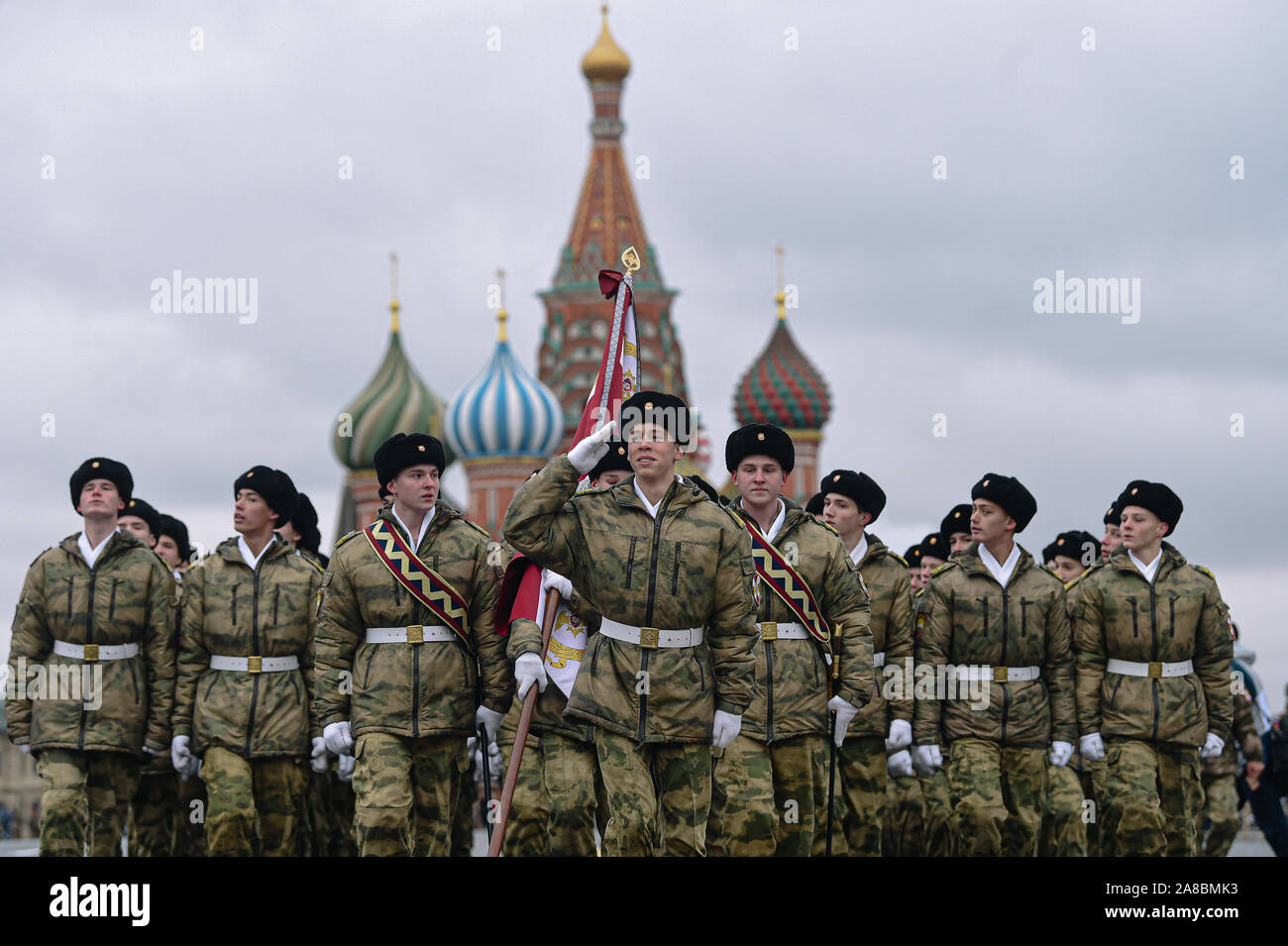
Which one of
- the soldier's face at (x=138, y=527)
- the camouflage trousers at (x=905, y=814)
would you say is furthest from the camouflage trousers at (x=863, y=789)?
the soldier's face at (x=138, y=527)

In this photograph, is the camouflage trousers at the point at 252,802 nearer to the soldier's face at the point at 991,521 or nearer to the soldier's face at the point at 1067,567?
the soldier's face at the point at 991,521

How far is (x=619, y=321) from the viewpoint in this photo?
38.7 feet

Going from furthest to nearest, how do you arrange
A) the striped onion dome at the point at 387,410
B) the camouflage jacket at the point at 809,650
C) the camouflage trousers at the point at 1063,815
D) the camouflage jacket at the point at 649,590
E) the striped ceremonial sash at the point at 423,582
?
the striped onion dome at the point at 387,410, the camouflage trousers at the point at 1063,815, the camouflage jacket at the point at 809,650, the striped ceremonial sash at the point at 423,582, the camouflage jacket at the point at 649,590

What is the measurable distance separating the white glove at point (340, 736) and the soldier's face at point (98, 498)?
91.0 inches

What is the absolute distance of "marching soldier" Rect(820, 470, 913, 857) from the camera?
1310 cm

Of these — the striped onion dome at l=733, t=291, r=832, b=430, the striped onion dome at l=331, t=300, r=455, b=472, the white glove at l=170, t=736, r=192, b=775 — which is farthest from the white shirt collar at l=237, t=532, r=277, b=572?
the striped onion dome at l=733, t=291, r=832, b=430

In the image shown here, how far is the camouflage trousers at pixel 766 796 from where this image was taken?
10.9 metres

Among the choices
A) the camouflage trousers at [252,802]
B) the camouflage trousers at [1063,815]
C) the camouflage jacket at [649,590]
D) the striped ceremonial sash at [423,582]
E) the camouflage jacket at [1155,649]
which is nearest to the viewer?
the camouflage jacket at [649,590]

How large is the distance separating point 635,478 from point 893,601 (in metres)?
3.28

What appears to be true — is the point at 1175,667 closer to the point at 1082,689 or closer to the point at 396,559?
the point at 1082,689

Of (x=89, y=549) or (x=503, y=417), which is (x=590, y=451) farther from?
(x=503, y=417)

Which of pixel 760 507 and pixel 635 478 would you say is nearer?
pixel 635 478

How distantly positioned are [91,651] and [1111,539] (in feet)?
21.6
